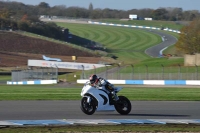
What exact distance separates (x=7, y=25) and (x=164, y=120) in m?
116

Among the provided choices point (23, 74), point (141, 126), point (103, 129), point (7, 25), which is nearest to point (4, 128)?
point (103, 129)

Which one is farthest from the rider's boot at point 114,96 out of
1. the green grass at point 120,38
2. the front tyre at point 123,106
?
the green grass at point 120,38

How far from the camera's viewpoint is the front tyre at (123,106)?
1945 cm

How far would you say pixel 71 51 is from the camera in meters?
118

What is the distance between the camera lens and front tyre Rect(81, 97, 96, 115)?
19.0m

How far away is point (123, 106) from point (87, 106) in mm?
1303

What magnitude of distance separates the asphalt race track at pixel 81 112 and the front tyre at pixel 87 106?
165 mm

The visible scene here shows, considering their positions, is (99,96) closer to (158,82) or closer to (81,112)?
(81,112)

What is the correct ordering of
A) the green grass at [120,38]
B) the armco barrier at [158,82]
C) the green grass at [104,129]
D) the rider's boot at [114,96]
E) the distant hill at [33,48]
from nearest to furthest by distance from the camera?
the green grass at [104,129]
the rider's boot at [114,96]
the armco barrier at [158,82]
the distant hill at [33,48]
the green grass at [120,38]

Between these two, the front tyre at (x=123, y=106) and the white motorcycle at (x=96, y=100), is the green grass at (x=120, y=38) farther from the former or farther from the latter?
the white motorcycle at (x=96, y=100)

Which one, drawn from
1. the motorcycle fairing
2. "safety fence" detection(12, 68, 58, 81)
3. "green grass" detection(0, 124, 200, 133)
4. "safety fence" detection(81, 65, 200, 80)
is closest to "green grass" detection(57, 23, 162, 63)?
"safety fence" detection(12, 68, 58, 81)

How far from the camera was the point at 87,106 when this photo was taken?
1912 cm

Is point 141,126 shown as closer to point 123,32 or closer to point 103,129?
point 103,129

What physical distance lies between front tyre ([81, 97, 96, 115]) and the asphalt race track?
0.54 feet
